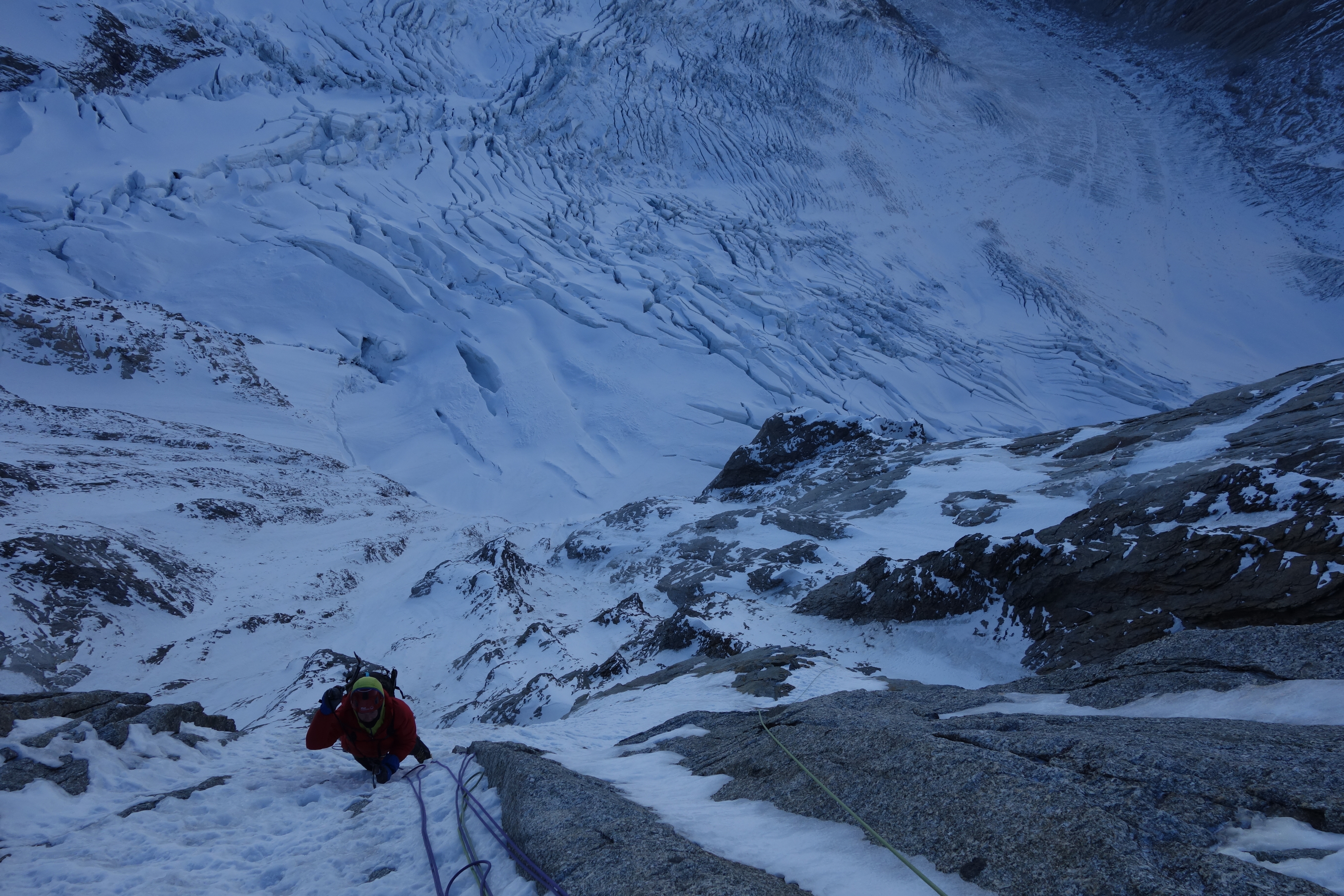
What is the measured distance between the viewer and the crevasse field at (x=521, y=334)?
4.84m

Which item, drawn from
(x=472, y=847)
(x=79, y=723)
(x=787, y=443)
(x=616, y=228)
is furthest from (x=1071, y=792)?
(x=616, y=228)

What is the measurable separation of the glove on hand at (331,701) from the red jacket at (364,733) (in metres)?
0.02

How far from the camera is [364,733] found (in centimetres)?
422

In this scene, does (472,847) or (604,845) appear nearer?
(604,845)

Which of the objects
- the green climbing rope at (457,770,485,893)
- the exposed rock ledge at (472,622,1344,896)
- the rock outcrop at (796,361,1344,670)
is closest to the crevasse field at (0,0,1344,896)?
the green climbing rope at (457,770,485,893)

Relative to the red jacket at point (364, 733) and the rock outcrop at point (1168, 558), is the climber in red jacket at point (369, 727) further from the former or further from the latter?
the rock outcrop at point (1168, 558)

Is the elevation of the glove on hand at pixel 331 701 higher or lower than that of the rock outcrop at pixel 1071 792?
lower

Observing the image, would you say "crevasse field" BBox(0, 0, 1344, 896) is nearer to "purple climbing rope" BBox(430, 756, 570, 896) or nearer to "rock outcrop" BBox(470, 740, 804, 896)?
"purple climbing rope" BBox(430, 756, 570, 896)

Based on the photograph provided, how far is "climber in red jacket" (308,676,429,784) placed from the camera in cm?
405

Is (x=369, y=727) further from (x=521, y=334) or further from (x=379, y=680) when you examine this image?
(x=521, y=334)

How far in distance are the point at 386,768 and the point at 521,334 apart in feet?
63.2

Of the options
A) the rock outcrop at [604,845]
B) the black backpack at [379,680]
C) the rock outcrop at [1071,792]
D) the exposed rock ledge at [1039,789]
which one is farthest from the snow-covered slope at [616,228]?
the rock outcrop at [1071,792]

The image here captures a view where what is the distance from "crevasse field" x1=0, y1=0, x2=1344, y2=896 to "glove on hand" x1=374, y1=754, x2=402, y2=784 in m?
0.12

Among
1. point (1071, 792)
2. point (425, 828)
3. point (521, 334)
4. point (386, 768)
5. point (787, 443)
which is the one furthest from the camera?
point (521, 334)
